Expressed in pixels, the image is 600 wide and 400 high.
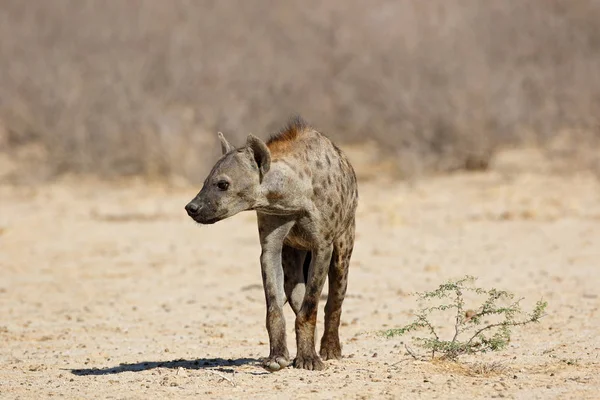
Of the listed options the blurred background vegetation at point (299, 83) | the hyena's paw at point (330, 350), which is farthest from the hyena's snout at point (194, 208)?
the blurred background vegetation at point (299, 83)

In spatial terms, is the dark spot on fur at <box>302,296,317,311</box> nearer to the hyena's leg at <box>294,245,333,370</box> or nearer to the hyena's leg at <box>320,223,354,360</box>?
the hyena's leg at <box>294,245,333,370</box>

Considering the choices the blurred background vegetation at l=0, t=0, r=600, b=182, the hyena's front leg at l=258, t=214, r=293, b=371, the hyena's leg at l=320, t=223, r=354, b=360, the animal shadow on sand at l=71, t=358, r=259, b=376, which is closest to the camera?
the hyena's front leg at l=258, t=214, r=293, b=371

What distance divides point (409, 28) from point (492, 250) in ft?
31.1

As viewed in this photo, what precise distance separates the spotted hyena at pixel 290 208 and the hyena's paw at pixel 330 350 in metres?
0.30

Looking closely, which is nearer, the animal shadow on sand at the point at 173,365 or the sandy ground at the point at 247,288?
the sandy ground at the point at 247,288

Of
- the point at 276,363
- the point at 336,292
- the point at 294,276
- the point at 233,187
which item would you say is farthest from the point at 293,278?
the point at 233,187

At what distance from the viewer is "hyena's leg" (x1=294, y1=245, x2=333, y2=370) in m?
6.91

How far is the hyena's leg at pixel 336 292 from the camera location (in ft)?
24.1

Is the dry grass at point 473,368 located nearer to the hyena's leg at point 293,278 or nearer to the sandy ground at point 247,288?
the sandy ground at point 247,288

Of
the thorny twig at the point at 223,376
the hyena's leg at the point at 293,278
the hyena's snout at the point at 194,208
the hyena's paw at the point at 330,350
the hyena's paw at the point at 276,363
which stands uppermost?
the hyena's snout at the point at 194,208

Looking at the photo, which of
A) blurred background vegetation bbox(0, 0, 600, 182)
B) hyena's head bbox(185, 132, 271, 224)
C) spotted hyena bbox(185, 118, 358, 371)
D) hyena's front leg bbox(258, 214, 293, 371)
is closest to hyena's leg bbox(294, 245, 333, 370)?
spotted hyena bbox(185, 118, 358, 371)

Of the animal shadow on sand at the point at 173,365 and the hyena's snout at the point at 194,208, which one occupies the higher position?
the hyena's snout at the point at 194,208

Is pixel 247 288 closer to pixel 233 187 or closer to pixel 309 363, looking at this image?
pixel 309 363

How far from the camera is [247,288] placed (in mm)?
10562
